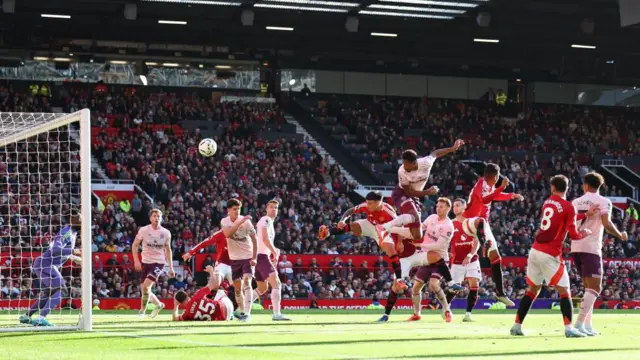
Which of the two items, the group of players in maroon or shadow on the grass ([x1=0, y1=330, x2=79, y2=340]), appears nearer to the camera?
shadow on the grass ([x1=0, y1=330, x2=79, y2=340])

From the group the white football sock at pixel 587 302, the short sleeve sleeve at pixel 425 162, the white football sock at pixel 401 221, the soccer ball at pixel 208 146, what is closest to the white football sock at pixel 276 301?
the white football sock at pixel 401 221

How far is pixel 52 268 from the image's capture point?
17656mm

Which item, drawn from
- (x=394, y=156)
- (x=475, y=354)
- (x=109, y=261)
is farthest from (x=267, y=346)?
(x=394, y=156)

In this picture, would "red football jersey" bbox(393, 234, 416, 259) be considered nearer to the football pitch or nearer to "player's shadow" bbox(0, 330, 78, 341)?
the football pitch

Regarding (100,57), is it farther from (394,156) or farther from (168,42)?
(394,156)

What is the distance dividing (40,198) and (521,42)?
26.2m

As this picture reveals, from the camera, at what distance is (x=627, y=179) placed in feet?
175

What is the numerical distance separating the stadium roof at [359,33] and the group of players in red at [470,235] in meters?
22.3

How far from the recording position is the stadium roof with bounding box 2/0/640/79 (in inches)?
1678

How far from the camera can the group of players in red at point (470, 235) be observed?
A: 14508 mm

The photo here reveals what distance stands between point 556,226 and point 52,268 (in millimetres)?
8290

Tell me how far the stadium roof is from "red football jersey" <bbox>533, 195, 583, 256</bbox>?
27712 mm

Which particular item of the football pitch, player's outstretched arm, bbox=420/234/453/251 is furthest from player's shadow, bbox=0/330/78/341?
player's outstretched arm, bbox=420/234/453/251

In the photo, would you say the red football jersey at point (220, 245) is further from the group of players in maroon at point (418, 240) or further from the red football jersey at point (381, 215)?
the red football jersey at point (381, 215)
